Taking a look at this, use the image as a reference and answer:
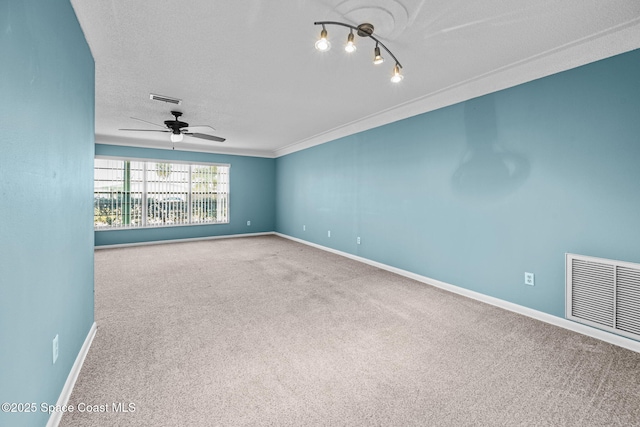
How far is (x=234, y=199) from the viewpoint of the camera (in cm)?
796

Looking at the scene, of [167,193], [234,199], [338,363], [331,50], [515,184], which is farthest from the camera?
[234,199]

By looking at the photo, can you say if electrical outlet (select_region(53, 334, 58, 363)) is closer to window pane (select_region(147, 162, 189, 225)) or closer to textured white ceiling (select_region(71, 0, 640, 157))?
textured white ceiling (select_region(71, 0, 640, 157))

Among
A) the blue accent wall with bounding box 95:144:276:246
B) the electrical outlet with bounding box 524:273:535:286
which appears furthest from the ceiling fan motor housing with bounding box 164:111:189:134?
the electrical outlet with bounding box 524:273:535:286

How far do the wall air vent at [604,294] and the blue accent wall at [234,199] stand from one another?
282 inches

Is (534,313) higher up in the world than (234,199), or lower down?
lower down

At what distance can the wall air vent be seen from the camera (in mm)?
2197

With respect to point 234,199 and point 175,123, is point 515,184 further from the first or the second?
point 234,199

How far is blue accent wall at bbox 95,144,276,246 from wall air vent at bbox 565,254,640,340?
716cm

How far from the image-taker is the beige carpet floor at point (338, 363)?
1.57m

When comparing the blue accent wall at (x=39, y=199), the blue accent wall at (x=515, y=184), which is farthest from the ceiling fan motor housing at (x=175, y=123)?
the blue accent wall at (x=515, y=184)

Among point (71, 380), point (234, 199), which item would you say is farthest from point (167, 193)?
point (71, 380)

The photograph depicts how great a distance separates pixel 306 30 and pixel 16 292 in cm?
241

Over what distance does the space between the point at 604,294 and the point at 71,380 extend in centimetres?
404

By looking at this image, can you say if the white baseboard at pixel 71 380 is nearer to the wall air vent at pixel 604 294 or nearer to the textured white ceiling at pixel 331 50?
the textured white ceiling at pixel 331 50
